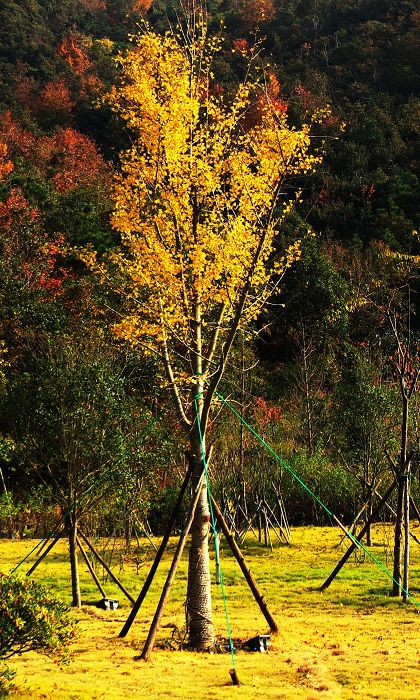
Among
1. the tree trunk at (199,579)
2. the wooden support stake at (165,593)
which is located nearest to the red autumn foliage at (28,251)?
the tree trunk at (199,579)

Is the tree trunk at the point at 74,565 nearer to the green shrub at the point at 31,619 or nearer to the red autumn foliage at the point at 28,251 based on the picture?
the green shrub at the point at 31,619

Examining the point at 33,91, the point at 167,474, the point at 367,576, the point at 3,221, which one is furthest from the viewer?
the point at 33,91

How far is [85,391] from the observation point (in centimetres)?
1266

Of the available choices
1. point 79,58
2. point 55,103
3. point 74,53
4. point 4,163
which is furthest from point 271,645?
point 74,53

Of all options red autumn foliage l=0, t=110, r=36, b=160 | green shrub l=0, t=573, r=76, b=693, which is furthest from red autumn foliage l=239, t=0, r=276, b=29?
green shrub l=0, t=573, r=76, b=693

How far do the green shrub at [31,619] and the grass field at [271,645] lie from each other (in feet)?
1.73

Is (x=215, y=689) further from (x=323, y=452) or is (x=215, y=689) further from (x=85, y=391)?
(x=323, y=452)

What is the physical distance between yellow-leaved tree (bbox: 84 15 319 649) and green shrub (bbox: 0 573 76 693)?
11.1 ft

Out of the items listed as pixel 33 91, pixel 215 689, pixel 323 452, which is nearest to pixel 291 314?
pixel 323 452

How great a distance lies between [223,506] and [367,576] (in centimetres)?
472

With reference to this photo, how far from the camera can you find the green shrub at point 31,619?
5633 millimetres

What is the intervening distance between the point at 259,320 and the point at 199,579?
21784mm

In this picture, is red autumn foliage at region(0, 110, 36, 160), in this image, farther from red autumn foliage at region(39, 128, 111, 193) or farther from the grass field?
the grass field

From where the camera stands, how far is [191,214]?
32.8 ft
